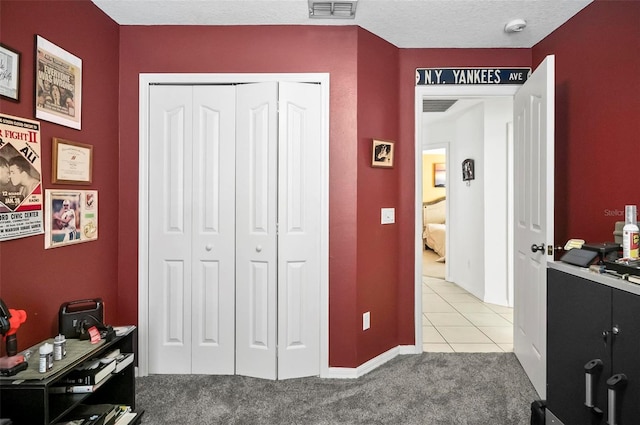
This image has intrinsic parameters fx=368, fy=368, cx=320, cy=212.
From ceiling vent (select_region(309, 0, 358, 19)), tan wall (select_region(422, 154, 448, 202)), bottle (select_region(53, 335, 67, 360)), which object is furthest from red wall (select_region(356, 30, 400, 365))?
tan wall (select_region(422, 154, 448, 202))

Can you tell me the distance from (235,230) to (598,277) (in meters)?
2.00

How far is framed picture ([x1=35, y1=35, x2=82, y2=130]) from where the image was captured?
1.86 metres

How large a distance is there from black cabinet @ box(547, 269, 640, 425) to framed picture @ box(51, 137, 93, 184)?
2583 mm

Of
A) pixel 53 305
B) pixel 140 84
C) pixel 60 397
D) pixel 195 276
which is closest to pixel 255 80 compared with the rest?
pixel 140 84

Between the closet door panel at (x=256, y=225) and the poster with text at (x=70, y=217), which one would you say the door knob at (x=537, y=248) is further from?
the poster with text at (x=70, y=217)

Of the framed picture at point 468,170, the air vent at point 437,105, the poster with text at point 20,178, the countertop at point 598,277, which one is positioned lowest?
the countertop at point 598,277

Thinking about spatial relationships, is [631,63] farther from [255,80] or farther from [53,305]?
[53,305]

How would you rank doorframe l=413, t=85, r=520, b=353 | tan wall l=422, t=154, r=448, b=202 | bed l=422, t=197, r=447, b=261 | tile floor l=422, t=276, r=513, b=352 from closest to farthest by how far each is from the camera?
doorframe l=413, t=85, r=520, b=353
tile floor l=422, t=276, r=513, b=352
bed l=422, t=197, r=447, b=261
tan wall l=422, t=154, r=448, b=202

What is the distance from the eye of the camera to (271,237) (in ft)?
8.16

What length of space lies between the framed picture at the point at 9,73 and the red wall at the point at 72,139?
0.10 ft

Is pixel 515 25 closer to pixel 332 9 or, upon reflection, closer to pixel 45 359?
pixel 332 9

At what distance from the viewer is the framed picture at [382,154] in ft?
8.73

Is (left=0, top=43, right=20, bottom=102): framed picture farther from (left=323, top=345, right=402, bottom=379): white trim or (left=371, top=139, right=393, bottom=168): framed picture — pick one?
(left=323, top=345, right=402, bottom=379): white trim

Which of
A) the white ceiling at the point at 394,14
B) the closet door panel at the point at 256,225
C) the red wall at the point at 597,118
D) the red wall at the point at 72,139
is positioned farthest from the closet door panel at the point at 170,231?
the red wall at the point at 597,118
